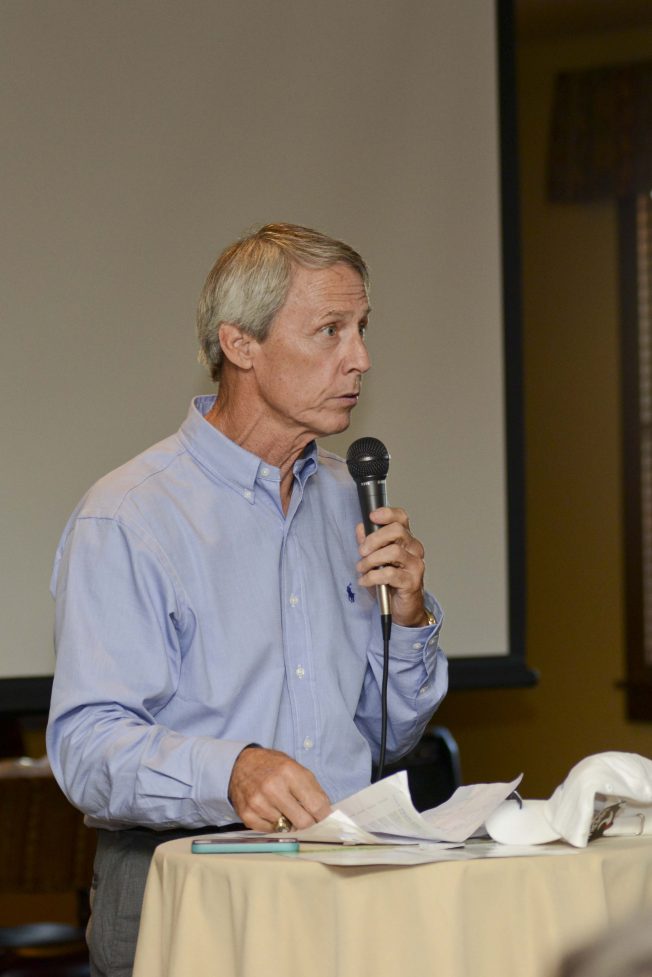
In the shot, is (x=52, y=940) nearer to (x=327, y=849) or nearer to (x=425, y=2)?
(x=327, y=849)

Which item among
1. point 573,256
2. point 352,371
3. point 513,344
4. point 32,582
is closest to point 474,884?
point 352,371

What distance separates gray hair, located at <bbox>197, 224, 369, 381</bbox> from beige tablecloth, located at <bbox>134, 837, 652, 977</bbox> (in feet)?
3.06

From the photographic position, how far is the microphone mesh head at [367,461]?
188cm

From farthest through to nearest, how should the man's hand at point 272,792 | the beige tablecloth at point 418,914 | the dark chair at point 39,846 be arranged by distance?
the dark chair at point 39,846, the man's hand at point 272,792, the beige tablecloth at point 418,914

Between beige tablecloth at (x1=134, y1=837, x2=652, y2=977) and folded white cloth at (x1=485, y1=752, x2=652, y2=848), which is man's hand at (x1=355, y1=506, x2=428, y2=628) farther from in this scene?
beige tablecloth at (x1=134, y1=837, x2=652, y2=977)

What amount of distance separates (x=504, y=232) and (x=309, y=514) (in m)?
1.66

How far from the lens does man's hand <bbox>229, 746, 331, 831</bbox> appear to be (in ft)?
5.00

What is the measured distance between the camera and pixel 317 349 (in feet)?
6.63

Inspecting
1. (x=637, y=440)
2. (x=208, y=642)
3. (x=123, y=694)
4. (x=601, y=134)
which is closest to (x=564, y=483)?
(x=637, y=440)

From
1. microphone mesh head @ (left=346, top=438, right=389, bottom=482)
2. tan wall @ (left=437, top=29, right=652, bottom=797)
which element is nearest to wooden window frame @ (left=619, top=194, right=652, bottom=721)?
tan wall @ (left=437, top=29, right=652, bottom=797)

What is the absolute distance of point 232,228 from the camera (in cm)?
326

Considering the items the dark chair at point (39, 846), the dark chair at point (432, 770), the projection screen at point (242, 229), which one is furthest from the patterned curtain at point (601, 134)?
the dark chair at point (39, 846)

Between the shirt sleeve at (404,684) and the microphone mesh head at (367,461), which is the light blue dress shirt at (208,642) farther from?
the microphone mesh head at (367,461)

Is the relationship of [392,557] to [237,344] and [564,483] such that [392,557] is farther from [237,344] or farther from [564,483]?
[564,483]
